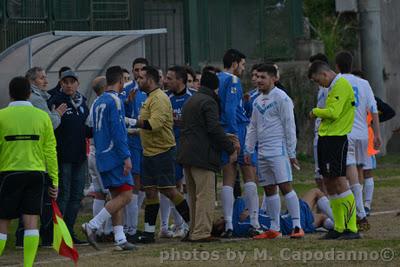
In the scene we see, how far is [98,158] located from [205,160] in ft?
4.20

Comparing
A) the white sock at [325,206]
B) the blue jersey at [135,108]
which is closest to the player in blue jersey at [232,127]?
the white sock at [325,206]

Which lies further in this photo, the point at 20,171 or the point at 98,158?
the point at 98,158

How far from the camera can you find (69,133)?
1491 centimetres

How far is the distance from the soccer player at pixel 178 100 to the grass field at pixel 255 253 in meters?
0.75

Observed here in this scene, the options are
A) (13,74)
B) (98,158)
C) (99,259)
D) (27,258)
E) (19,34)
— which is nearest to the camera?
(27,258)

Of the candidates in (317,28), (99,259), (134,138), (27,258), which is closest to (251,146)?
(134,138)

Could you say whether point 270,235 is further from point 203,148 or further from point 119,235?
point 119,235

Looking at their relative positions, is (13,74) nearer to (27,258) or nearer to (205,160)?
(205,160)

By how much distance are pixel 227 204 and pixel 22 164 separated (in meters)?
3.78

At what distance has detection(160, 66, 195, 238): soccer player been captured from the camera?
50.1 feet

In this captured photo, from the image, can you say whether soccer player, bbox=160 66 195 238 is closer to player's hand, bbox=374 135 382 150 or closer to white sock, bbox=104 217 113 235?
white sock, bbox=104 217 113 235

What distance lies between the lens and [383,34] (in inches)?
1159

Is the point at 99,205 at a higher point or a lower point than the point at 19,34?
lower

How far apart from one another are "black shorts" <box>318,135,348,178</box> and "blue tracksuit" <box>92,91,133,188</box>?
221cm
